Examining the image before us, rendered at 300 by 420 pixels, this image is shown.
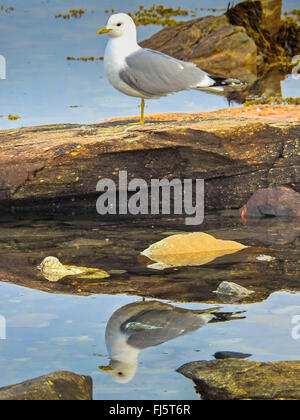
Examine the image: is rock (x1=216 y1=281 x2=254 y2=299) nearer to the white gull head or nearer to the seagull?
the seagull

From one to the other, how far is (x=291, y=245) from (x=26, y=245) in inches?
109

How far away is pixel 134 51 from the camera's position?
799 centimetres

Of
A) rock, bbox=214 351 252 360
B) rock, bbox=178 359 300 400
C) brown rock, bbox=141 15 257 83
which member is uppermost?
brown rock, bbox=141 15 257 83

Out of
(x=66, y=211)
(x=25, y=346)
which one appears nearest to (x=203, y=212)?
(x=66, y=211)

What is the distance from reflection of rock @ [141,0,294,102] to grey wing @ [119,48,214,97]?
850cm

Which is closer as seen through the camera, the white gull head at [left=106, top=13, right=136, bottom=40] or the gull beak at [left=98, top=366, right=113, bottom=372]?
the gull beak at [left=98, top=366, right=113, bottom=372]

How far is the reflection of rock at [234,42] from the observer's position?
1759 centimetres

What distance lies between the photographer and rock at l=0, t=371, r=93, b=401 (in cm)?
304

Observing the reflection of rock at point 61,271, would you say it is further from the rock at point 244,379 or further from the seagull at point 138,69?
the seagull at point 138,69

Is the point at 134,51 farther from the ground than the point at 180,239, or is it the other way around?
the point at 134,51

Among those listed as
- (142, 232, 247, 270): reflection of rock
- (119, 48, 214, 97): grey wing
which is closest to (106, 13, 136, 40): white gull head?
(119, 48, 214, 97): grey wing

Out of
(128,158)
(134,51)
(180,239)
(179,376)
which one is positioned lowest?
(179,376)

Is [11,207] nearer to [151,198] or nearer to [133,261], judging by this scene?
[151,198]

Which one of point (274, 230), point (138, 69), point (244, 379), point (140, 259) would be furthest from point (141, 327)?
point (138, 69)
